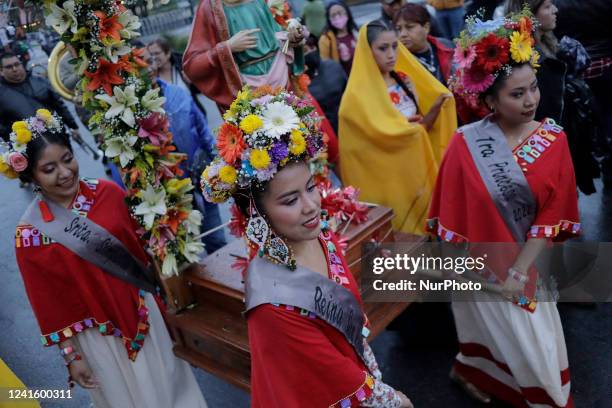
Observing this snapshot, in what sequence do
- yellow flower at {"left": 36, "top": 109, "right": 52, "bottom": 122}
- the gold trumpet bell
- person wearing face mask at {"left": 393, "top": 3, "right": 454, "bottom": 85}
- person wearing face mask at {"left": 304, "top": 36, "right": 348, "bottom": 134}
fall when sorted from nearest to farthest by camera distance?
yellow flower at {"left": 36, "top": 109, "right": 52, "bottom": 122}
the gold trumpet bell
person wearing face mask at {"left": 393, "top": 3, "right": 454, "bottom": 85}
person wearing face mask at {"left": 304, "top": 36, "right": 348, "bottom": 134}

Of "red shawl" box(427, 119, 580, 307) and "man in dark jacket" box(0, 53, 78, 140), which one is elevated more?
"man in dark jacket" box(0, 53, 78, 140)

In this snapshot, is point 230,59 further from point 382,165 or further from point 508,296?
point 508,296

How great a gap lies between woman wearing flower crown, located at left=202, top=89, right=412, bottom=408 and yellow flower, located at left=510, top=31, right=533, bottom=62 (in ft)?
3.70

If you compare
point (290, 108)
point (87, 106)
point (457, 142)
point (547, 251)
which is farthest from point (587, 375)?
point (87, 106)

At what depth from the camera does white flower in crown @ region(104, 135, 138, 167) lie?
278 centimetres

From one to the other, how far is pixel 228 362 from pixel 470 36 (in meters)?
2.01

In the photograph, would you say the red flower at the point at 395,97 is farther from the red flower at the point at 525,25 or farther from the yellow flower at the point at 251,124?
the yellow flower at the point at 251,124

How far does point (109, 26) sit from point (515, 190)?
2.02m

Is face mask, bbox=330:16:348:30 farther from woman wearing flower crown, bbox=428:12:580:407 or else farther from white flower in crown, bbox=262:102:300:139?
white flower in crown, bbox=262:102:300:139

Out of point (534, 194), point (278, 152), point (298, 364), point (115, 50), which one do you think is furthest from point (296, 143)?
point (534, 194)

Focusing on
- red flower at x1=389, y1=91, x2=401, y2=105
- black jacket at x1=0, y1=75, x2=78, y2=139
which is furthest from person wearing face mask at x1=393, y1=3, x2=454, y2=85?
black jacket at x1=0, y1=75, x2=78, y2=139

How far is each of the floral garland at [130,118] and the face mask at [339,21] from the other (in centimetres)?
401

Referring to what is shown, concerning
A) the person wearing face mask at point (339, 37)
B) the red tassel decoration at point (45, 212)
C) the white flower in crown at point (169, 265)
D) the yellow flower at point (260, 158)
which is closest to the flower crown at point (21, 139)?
the red tassel decoration at point (45, 212)

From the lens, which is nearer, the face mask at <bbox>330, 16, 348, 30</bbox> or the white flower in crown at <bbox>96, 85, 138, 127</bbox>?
the white flower in crown at <bbox>96, 85, 138, 127</bbox>
